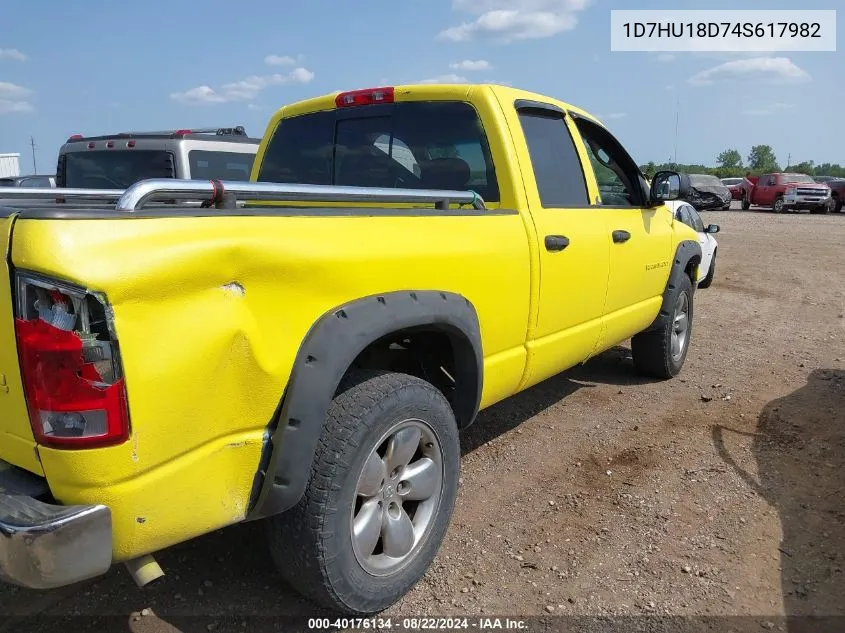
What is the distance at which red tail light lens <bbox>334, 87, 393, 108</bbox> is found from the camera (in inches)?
138

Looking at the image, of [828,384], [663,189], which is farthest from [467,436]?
[828,384]

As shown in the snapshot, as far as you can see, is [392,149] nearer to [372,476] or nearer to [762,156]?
[372,476]

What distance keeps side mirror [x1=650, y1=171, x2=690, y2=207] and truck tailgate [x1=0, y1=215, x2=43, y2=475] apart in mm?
3809

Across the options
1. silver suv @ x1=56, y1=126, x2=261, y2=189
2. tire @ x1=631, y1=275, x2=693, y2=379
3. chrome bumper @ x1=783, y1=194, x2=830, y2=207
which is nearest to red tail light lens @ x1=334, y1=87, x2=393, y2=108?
tire @ x1=631, y1=275, x2=693, y2=379

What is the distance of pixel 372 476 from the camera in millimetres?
2316

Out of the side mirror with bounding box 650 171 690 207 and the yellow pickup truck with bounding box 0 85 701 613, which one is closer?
the yellow pickup truck with bounding box 0 85 701 613

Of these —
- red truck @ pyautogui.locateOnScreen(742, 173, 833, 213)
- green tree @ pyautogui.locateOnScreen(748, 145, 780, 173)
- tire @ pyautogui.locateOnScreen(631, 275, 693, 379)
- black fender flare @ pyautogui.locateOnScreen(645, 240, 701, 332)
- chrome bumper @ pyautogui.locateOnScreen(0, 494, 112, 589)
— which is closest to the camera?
chrome bumper @ pyautogui.locateOnScreen(0, 494, 112, 589)

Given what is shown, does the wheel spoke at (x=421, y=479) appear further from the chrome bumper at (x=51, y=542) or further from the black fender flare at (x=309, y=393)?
the chrome bumper at (x=51, y=542)

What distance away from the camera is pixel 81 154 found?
7.39 metres

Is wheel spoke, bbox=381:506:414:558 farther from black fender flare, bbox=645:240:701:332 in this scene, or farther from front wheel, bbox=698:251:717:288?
front wheel, bbox=698:251:717:288

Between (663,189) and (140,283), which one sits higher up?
(663,189)

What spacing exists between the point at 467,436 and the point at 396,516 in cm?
176

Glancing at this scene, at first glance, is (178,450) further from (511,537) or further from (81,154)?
(81,154)

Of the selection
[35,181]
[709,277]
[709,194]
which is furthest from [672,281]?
[709,194]
